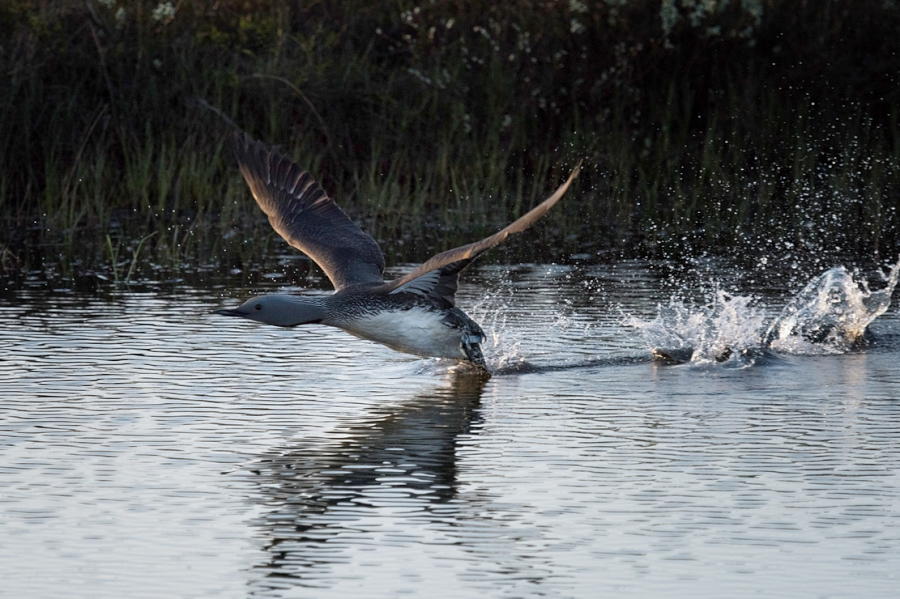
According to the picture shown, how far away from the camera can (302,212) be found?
8.56m

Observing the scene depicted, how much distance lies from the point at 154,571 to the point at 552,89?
10.8 meters

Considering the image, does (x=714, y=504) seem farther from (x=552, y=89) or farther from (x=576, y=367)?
(x=552, y=89)

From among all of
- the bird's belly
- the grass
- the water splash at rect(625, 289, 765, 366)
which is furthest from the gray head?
the grass

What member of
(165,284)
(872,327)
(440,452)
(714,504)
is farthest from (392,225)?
(714,504)

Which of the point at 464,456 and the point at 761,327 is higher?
the point at 761,327

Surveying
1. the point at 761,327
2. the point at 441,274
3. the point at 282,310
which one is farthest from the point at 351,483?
the point at 761,327

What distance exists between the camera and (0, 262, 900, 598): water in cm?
428

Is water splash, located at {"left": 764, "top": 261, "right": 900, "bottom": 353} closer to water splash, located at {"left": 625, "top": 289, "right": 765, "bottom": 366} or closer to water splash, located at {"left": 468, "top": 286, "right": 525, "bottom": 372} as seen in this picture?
water splash, located at {"left": 625, "top": 289, "right": 765, "bottom": 366}

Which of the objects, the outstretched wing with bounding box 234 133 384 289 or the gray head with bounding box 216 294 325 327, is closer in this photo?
the gray head with bounding box 216 294 325 327

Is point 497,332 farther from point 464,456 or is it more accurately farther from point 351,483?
point 351,483

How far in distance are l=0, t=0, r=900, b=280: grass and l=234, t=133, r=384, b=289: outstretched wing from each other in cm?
206

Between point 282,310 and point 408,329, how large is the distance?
0.58 metres

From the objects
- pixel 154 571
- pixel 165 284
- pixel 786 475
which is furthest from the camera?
pixel 165 284

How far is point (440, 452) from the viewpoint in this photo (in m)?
5.65
